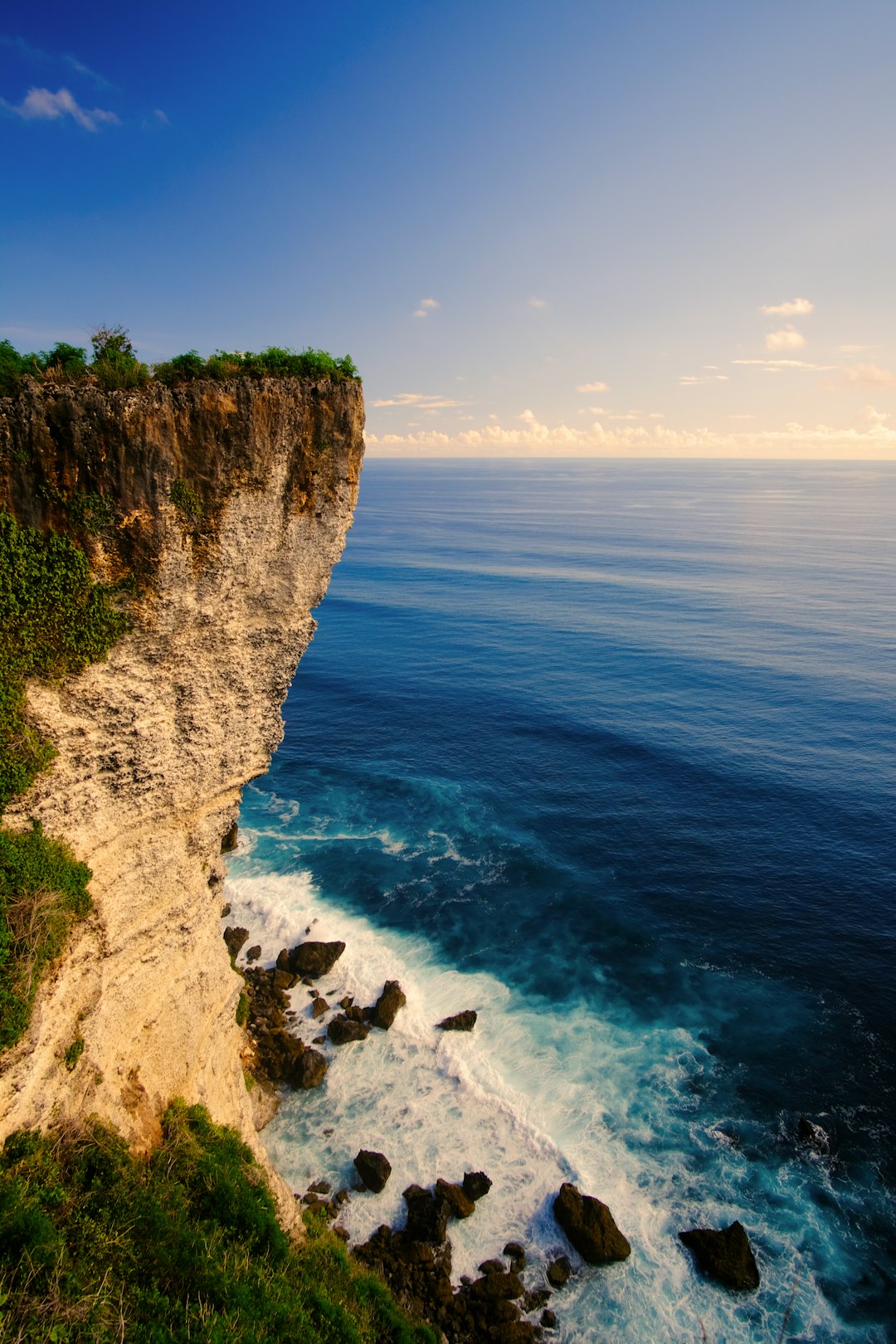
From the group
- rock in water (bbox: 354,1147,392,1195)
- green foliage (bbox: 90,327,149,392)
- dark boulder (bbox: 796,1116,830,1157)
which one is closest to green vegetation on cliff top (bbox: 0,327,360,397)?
green foliage (bbox: 90,327,149,392)

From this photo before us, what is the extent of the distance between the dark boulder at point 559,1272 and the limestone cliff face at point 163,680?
11478mm

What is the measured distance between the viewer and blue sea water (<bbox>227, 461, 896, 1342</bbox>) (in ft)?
73.5

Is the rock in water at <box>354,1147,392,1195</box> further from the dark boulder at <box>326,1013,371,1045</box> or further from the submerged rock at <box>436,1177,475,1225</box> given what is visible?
the dark boulder at <box>326,1013,371,1045</box>

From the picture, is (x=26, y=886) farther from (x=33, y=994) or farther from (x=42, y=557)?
(x=42, y=557)

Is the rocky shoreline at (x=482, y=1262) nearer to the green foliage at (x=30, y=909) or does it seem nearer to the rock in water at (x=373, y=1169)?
the rock in water at (x=373, y=1169)

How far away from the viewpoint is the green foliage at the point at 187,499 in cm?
1570

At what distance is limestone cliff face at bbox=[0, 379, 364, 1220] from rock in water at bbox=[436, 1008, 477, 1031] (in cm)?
1084

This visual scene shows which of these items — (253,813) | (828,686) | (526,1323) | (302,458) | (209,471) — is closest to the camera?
(209,471)

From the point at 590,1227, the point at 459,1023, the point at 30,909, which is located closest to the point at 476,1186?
the point at 590,1227

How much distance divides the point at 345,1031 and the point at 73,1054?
16.2 meters

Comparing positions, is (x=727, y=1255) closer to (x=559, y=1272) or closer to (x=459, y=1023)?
(x=559, y=1272)

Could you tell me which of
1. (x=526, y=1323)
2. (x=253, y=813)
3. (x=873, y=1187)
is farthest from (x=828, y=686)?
(x=526, y=1323)

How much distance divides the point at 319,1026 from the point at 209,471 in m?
24.6

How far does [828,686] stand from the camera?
6300 centimetres
